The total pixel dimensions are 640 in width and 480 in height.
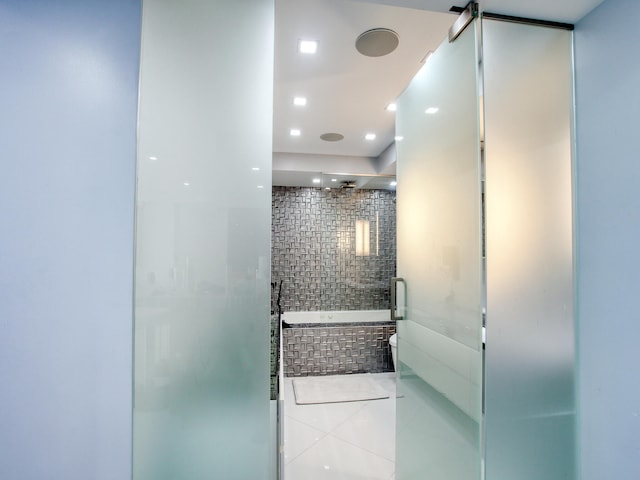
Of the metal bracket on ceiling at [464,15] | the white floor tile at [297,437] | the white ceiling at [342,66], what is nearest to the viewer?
the metal bracket on ceiling at [464,15]

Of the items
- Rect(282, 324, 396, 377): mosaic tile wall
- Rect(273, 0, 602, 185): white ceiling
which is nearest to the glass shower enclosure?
Rect(273, 0, 602, 185): white ceiling

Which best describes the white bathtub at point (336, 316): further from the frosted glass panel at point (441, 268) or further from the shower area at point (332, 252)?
the frosted glass panel at point (441, 268)

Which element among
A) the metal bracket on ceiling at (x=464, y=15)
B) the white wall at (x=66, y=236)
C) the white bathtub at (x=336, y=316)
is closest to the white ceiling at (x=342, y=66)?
the metal bracket on ceiling at (x=464, y=15)

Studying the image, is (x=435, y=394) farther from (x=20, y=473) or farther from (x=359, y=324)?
(x=359, y=324)

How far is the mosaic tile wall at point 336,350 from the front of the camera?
4062 mm

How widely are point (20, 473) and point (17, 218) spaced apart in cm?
85

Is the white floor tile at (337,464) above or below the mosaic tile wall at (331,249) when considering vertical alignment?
below

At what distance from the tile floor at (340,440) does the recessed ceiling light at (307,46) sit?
2.86 meters

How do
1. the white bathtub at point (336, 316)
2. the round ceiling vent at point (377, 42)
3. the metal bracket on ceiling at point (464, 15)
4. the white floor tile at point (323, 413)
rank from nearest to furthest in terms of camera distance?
the metal bracket on ceiling at point (464, 15) < the round ceiling vent at point (377, 42) < the white floor tile at point (323, 413) < the white bathtub at point (336, 316)

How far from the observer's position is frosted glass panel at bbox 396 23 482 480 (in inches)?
54.7

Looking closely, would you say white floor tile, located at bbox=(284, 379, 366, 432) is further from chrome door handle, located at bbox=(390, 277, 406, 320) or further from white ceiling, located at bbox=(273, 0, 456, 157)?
white ceiling, located at bbox=(273, 0, 456, 157)

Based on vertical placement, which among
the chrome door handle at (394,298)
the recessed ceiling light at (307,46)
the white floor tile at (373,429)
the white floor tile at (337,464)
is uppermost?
the recessed ceiling light at (307,46)

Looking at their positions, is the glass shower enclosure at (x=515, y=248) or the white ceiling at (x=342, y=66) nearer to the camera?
the glass shower enclosure at (x=515, y=248)

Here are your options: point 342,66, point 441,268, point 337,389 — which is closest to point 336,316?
point 337,389
